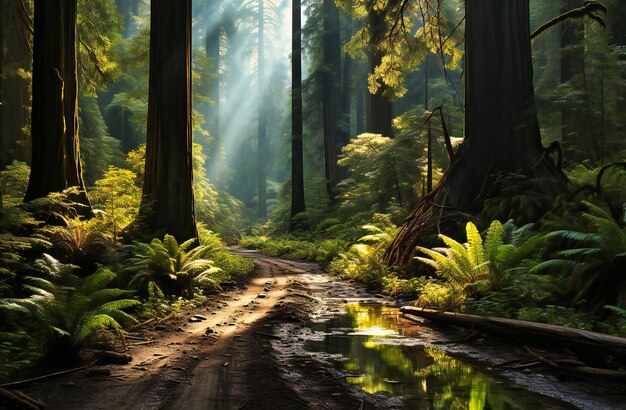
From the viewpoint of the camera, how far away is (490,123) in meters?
9.55

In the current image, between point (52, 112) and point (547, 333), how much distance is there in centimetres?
849

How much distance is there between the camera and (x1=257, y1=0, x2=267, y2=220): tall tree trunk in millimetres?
51031

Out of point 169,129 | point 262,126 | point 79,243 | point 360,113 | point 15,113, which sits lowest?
point 79,243

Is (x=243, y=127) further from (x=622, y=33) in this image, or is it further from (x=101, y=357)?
(x=101, y=357)

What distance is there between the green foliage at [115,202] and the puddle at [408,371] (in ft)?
16.2

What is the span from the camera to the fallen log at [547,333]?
372cm

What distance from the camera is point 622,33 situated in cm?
1705

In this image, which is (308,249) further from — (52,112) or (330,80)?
(330,80)

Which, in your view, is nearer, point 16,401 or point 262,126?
point 16,401

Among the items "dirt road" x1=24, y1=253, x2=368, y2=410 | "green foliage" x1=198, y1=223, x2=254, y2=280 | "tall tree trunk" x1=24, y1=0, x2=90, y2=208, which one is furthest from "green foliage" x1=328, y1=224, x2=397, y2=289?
"tall tree trunk" x1=24, y1=0, x2=90, y2=208

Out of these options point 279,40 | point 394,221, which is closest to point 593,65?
point 394,221

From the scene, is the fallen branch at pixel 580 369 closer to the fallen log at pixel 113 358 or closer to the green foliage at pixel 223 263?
the fallen log at pixel 113 358

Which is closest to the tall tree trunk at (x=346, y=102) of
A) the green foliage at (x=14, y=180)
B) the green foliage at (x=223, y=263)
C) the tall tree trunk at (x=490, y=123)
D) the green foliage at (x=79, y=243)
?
the green foliage at (x=223, y=263)

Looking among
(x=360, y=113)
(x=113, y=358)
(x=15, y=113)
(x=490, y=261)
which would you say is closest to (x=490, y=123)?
(x=490, y=261)
